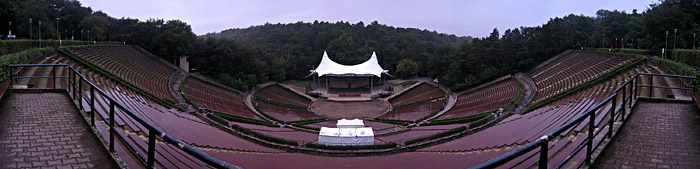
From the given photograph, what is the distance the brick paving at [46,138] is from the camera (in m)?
3.75

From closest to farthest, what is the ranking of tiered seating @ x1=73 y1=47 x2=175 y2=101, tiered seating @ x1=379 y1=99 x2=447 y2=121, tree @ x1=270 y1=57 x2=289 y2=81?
1. tiered seating @ x1=73 y1=47 x2=175 y2=101
2. tiered seating @ x1=379 y1=99 x2=447 y2=121
3. tree @ x1=270 y1=57 x2=289 y2=81

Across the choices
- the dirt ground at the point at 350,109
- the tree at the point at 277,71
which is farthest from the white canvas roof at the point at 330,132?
the tree at the point at 277,71

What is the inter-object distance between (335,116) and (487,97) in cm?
1292

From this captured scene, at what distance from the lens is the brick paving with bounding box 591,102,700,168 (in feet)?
12.5

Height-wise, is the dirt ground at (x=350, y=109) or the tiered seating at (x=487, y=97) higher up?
the tiered seating at (x=487, y=97)

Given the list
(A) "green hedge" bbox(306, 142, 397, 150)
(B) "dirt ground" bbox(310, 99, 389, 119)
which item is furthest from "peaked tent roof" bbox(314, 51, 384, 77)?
(A) "green hedge" bbox(306, 142, 397, 150)

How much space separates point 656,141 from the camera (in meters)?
4.43

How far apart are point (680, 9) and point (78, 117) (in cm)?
3330

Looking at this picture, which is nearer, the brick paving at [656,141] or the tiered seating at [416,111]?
the brick paving at [656,141]

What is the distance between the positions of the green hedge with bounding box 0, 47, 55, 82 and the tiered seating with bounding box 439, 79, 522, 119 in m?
23.4

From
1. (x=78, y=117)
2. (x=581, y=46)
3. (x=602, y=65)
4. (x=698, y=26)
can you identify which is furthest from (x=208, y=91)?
(x=581, y=46)

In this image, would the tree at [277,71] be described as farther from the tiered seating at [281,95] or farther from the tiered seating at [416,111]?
the tiered seating at [416,111]

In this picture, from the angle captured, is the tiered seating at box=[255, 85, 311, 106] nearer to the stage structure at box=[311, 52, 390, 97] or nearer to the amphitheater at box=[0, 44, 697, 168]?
the amphitheater at box=[0, 44, 697, 168]

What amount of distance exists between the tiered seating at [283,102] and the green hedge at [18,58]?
13.2 m
